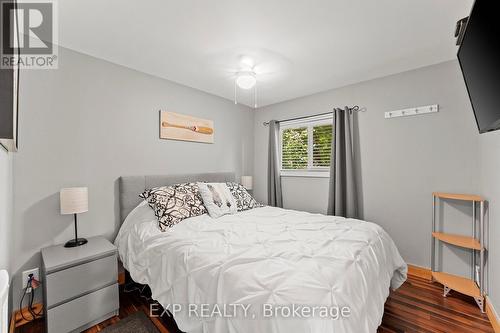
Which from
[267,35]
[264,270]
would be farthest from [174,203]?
[267,35]

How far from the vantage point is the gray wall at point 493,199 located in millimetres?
1796

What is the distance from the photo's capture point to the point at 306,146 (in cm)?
370

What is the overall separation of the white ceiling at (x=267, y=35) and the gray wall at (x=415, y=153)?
0.89 ft

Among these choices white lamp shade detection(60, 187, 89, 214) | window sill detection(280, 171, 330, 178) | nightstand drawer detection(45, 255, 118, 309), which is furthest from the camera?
window sill detection(280, 171, 330, 178)

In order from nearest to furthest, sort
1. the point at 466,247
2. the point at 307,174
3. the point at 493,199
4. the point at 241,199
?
the point at 493,199
the point at 466,247
the point at 241,199
the point at 307,174

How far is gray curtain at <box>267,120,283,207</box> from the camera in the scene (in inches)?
151

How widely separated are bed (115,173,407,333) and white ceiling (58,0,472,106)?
5.19ft

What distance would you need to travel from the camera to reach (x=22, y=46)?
1904 mm

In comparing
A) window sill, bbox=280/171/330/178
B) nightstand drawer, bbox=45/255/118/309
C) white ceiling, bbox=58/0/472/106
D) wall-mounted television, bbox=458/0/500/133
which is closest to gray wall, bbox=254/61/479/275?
white ceiling, bbox=58/0/472/106

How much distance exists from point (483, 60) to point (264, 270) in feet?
5.36

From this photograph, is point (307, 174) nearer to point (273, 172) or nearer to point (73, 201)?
point (273, 172)

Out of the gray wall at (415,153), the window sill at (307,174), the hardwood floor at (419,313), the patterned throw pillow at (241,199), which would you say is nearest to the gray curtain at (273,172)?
the window sill at (307,174)

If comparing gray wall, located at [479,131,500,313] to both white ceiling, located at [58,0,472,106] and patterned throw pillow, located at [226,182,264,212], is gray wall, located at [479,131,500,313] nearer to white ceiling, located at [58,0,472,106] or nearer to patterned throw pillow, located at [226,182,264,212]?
white ceiling, located at [58,0,472,106]

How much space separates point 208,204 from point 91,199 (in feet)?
3.91
